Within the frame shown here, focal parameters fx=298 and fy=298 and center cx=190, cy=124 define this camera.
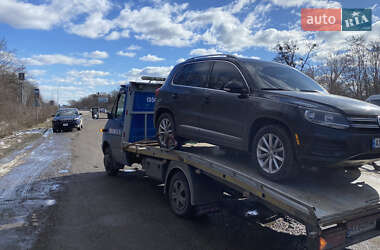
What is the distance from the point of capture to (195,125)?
5.05 metres

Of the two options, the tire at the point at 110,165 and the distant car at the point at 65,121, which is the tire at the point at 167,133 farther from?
the distant car at the point at 65,121

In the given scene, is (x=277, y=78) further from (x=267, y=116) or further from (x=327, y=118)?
(x=327, y=118)

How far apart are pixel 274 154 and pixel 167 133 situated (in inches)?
104

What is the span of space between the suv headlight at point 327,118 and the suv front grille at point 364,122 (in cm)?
7

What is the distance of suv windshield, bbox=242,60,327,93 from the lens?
4199mm

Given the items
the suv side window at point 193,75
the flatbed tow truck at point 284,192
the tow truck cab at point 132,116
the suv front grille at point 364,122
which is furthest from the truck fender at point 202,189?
the tow truck cab at point 132,116

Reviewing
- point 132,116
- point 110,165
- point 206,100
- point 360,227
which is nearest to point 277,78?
point 206,100

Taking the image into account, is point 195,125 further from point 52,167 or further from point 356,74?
point 356,74

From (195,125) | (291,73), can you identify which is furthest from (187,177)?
(291,73)

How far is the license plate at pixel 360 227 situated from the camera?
9.92ft

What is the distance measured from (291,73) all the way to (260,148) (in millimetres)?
1612

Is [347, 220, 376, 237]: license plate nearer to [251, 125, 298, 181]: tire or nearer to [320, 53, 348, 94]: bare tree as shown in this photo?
[251, 125, 298, 181]: tire

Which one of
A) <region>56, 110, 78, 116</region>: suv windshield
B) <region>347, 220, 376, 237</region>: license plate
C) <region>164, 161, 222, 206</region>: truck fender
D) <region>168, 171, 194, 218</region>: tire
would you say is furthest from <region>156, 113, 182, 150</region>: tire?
<region>56, 110, 78, 116</region>: suv windshield

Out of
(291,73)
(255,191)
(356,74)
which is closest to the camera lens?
(255,191)
